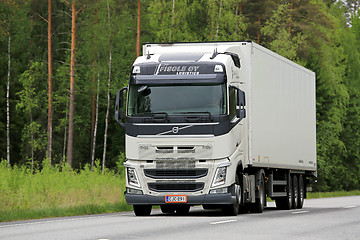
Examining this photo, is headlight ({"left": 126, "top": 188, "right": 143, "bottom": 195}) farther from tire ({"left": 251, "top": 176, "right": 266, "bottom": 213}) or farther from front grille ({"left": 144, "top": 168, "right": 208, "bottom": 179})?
tire ({"left": 251, "top": 176, "right": 266, "bottom": 213})

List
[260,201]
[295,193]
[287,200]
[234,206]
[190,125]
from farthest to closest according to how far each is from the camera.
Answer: [295,193], [287,200], [260,201], [234,206], [190,125]

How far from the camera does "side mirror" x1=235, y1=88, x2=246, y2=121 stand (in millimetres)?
20547

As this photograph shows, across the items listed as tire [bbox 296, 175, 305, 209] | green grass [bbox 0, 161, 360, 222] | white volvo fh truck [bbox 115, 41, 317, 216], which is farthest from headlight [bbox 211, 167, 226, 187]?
tire [bbox 296, 175, 305, 209]

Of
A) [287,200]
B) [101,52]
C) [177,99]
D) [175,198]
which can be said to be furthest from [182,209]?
[101,52]

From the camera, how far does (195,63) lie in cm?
2073

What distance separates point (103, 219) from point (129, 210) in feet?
18.1

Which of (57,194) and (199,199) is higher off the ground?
(199,199)

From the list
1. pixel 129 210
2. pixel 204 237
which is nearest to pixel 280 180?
pixel 129 210

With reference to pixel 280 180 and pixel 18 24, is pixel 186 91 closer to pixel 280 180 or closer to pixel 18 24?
pixel 280 180

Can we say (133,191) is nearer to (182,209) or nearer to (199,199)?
(199,199)

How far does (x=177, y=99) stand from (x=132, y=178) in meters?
2.19

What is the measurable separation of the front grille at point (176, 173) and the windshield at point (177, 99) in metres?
1.35

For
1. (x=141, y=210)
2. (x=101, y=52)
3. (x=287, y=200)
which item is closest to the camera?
(x=141, y=210)

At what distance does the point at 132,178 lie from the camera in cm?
2067
